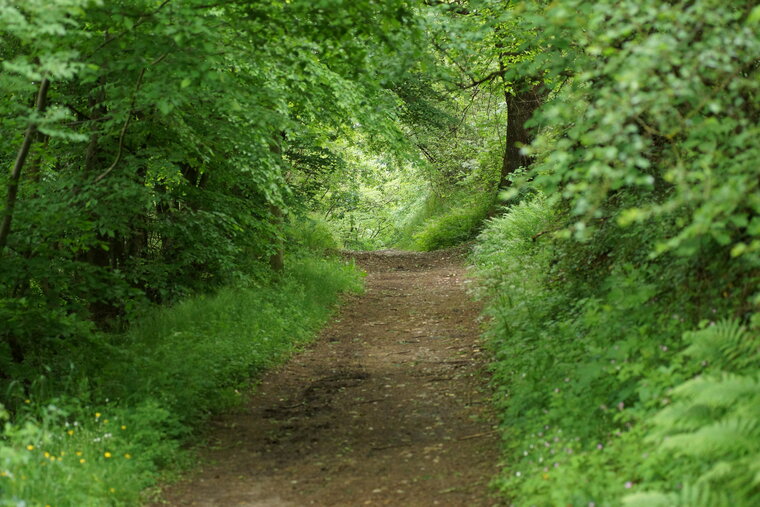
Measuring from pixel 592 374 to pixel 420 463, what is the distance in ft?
5.34

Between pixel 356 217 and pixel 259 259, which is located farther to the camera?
pixel 356 217

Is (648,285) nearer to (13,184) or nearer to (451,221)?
(13,184)

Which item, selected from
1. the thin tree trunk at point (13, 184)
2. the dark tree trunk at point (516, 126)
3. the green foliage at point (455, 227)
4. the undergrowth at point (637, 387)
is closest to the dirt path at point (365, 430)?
the undergrowth at point (637, 387)

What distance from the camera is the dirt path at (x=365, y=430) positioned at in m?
5.55

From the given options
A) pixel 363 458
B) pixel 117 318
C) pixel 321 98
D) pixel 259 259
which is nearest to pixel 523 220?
pixel 259 259

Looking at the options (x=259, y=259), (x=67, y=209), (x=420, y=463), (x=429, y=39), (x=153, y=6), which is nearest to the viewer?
(x=420, y=463)

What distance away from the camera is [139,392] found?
691 cm

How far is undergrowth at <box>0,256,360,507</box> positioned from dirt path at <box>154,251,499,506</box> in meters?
0.34

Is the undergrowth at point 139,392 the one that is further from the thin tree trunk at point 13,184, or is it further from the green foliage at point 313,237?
the green foliage at point 313,237

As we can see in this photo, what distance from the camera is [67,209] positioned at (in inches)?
286

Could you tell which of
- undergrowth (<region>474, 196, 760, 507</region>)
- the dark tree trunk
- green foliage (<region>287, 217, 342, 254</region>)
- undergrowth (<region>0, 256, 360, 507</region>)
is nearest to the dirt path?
undergrowth (<region>0, 256, 360, 507</region>)

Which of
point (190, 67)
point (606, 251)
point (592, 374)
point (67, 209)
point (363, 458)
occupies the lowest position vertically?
point (363, 458)

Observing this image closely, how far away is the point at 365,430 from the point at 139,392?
2.16 metres

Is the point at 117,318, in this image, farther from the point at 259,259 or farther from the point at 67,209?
the point at 259,259
